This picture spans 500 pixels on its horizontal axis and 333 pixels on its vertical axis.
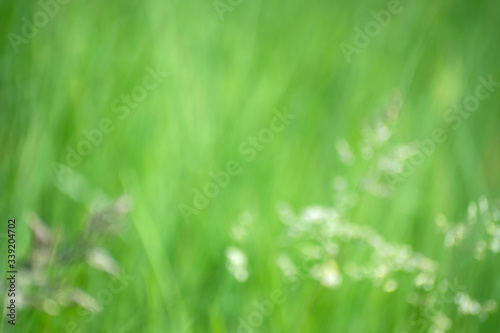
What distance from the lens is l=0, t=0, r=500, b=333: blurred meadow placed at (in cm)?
90

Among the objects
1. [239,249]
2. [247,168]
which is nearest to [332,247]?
[239,249]

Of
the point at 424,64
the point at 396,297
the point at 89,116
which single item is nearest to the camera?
the point at 396,297

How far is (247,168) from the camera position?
1340 millimetres

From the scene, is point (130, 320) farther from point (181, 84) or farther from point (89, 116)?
point (181, 84)

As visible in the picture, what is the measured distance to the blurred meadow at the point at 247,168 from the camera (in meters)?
0.90

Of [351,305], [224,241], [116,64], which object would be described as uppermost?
[116,64]

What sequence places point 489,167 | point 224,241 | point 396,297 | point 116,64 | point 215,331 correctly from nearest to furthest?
point 215,331
point 396,297
point 224,241
point 116,64
point 489,167

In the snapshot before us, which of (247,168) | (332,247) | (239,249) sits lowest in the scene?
(332,247)

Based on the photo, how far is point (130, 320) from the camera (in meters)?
0.96

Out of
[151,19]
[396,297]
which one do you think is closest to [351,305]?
[396,297]

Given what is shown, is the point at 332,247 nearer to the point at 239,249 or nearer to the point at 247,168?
the point at 239,249

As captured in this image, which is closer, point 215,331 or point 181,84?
point 215,331

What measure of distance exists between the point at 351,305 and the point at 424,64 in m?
1.14

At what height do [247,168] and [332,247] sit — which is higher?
[247,168]
